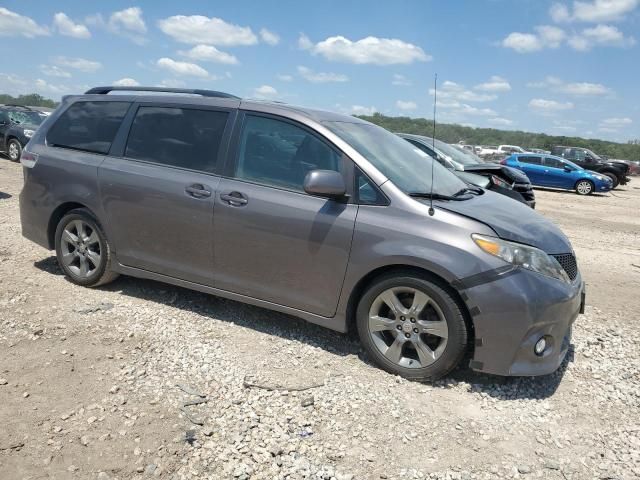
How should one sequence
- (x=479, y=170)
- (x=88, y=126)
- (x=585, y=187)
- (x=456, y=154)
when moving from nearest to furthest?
(x=88, y=126) < (x=479, y=170) < (x=456, y=154) < (x=585, y=187)

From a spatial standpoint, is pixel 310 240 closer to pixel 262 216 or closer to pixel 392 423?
pixel 262 216

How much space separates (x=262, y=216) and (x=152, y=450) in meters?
1.80

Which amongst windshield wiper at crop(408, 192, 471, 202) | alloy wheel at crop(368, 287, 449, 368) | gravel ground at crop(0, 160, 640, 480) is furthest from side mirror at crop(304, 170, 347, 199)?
gravel ground at crop(0, 160, 640, 480)

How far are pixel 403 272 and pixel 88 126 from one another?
11.1 ft

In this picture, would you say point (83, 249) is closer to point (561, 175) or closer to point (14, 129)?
point (14, 129)

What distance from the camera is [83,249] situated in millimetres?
4938

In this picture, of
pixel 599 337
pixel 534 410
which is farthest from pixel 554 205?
pixel 534 410

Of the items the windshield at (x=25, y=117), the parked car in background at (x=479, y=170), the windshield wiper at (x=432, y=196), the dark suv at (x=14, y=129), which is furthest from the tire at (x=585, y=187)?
the windshield at (x=25, y=117)

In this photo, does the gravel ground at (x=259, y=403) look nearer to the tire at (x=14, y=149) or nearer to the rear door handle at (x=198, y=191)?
the rear door handle at (x=198, y=191)

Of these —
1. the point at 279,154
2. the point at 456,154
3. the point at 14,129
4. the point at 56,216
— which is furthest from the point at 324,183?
the point at 14,129

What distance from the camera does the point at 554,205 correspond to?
1611cm

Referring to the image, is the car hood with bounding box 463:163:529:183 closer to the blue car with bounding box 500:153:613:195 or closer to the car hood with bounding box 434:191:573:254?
the car hood with bounding box 434:191:573:254

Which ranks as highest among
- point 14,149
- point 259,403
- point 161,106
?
point 161,106

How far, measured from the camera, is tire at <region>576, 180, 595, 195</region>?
20.7 meters
